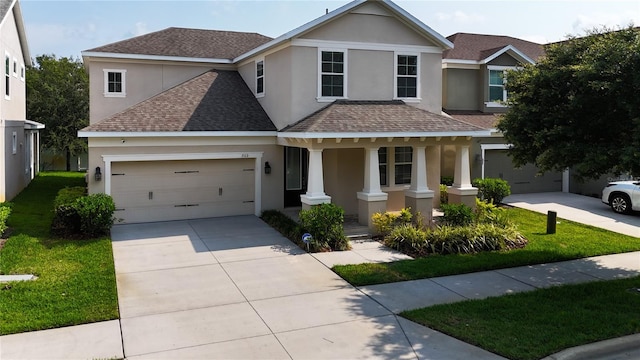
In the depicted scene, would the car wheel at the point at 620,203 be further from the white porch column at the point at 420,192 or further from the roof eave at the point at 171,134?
the roof eave at the point at 171,134

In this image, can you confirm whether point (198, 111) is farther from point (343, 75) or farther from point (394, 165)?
point (394, 165)

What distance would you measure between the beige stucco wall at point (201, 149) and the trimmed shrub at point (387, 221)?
420 cm

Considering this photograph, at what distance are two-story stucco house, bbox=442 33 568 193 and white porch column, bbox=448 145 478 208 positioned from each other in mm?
4807

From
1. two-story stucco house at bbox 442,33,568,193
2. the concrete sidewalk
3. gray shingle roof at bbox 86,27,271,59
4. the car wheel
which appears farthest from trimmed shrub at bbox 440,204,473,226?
gray shingle roof at bbox 86,27,271,59

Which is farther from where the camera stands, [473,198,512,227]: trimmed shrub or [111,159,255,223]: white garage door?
[111,159,255,223]: white garage door

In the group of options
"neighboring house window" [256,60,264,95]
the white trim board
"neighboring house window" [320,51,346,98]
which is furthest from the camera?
"neighboring house window" [256,60,264,95]

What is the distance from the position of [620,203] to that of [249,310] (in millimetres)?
15015

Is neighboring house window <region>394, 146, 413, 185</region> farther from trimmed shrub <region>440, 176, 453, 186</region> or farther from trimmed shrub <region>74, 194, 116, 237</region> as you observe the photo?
trimmed shrub <region>74, 194, 116, 237</region>

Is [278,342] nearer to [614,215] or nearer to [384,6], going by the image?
[384,6]

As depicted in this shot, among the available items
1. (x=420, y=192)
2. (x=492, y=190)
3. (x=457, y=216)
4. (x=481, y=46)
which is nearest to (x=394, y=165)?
(x=420, y=192)

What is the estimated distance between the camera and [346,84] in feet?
54.2

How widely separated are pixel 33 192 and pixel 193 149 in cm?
1057

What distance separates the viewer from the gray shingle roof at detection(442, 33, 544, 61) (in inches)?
883

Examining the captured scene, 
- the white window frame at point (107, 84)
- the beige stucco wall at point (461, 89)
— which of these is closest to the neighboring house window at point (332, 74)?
the beige stucco wall at point (461, 89)
